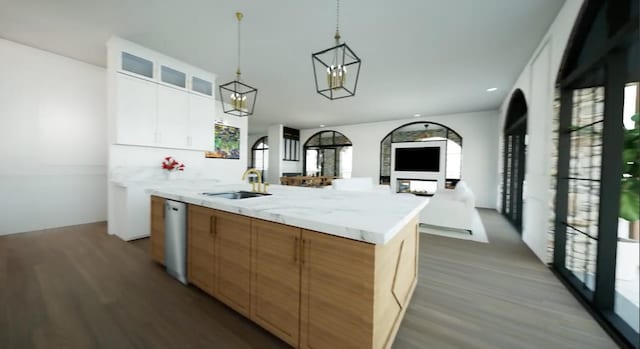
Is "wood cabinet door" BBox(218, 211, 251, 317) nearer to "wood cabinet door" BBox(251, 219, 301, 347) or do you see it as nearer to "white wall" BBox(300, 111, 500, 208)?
"wood cabinet door" BBox(251, 219, 301, 347)

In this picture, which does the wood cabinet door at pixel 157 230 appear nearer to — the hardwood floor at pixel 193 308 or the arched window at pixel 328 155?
the hardwood floor at pixel 193 308

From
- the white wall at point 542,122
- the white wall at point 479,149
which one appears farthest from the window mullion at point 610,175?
the white wall at point 479,149

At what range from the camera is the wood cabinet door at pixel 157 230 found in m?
2.36

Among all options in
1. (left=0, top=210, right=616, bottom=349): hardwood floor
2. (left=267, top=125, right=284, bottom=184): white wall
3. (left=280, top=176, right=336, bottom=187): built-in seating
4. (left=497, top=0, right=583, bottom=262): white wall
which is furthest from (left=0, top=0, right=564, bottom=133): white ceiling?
(left=267, top=125, right=284, bottom=184): white wall

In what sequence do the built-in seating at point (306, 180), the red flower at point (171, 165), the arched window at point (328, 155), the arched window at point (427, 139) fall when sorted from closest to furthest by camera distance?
the red flower at point (171, 165) → the arched window at point (427, 139) → the built-in seating at point (306, 180) → the arched window at point (328, 155)

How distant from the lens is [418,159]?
7.38 m

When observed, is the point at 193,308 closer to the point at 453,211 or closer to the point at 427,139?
the point at 453,211

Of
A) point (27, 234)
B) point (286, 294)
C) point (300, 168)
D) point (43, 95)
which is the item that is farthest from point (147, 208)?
A: point (300, 168)

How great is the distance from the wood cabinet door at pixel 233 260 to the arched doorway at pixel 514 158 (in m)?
4.70

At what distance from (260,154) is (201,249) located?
1002cm

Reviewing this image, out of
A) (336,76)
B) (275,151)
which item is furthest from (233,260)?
(275,151)

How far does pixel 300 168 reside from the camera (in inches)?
403

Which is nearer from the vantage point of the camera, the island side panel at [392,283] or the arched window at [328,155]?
the island side panel at [392,283]

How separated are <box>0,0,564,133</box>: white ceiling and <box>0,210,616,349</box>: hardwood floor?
2755 millimetres
